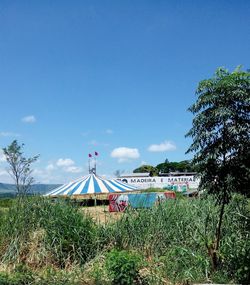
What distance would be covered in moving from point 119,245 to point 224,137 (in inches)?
114

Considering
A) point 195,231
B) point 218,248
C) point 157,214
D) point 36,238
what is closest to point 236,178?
point 218,248

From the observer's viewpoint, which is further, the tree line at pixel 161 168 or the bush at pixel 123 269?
the tree line at pixel 161 168

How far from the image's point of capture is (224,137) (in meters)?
6.31

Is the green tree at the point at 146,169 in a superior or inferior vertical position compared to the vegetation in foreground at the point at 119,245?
superior

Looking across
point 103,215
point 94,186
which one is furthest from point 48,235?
point 94,186

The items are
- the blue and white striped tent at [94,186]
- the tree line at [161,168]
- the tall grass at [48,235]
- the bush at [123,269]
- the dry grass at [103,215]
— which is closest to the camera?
the bush at [123,269]

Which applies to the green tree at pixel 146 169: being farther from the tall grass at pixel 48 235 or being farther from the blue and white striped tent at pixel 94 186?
the tall grass at pixel 48 235

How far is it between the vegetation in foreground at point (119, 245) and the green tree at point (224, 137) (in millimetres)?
513

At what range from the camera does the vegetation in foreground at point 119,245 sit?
576 centimetres

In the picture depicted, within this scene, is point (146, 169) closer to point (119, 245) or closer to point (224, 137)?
point (119, 245)

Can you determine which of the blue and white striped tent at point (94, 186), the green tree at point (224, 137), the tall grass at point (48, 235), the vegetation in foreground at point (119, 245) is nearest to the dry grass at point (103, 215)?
the vegetation in foreground at point (119, 245)

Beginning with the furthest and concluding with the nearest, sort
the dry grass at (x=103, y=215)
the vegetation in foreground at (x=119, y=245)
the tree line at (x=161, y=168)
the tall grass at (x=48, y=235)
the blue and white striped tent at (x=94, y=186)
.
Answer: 1. the tree line at (x=161, y=168)
2. the blue and white striped tent at (x=94, y=186)
3. the dry grass at (x=103, y=215)
4. the tall grass at (x=48, y=235)
5. the vegetation in foreground at (x=119, y=245)

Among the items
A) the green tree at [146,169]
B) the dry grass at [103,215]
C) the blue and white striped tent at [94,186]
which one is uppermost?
the green tree at [146,169]

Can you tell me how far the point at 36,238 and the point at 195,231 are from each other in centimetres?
294
